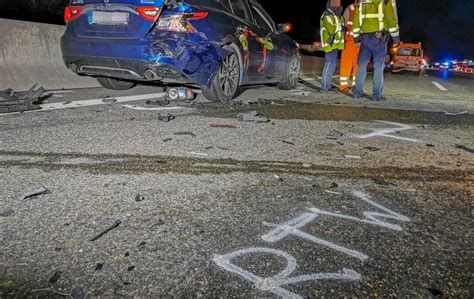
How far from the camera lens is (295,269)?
1.71 meters

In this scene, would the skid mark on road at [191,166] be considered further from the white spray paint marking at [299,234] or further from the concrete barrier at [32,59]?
the concrete barrier at [32,59]

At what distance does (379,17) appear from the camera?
7.18m

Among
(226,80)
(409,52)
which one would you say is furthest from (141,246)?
(409,52)

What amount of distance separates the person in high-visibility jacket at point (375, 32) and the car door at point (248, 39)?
79.0 inches

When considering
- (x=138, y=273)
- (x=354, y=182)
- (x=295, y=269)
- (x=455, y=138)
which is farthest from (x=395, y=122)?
(x=138, y=273)

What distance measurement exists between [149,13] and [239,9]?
201 cm

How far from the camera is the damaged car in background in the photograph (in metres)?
5.00

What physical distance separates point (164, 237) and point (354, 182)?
1.48 m

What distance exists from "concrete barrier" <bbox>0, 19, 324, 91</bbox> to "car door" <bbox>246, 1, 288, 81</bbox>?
3.21 m

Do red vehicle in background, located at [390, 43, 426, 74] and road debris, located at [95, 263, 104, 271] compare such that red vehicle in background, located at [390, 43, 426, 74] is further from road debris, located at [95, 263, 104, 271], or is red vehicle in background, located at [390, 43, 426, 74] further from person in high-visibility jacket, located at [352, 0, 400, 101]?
road debris, located at [95, 263, 104, 271]

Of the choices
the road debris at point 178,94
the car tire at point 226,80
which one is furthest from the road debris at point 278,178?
the road debris at point 178,94

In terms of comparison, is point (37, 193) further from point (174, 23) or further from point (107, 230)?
point (174, 23)

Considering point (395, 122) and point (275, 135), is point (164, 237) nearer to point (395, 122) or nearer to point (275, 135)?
point (275, 135)

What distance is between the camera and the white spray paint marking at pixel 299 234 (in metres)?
1.88
